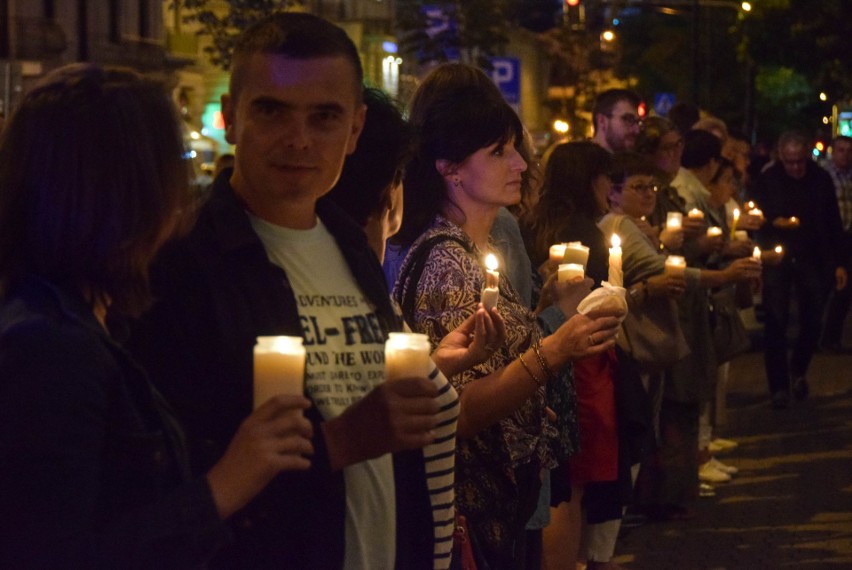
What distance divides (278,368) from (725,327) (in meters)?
7.71

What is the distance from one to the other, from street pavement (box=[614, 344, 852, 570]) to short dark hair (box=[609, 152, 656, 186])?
210 centimetres

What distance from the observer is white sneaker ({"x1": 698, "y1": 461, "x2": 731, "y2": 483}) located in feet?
34.6

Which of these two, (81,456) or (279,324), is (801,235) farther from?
(81,456)

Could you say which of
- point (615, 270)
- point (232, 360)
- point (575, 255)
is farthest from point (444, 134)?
point (232, 360)

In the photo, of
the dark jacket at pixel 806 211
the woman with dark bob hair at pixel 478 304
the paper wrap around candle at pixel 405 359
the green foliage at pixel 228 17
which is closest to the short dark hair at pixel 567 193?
the woman with dark bob hair at pixel 478 304

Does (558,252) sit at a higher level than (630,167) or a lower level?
lower

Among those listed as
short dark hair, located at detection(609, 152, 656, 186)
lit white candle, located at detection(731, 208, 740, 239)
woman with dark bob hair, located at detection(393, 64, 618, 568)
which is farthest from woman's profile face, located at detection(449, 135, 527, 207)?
lit white candle, located at detection(731, 208, 740, 239)

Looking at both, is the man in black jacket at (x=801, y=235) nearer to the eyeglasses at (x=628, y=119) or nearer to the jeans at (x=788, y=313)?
the jeans at (x=788, y=313)

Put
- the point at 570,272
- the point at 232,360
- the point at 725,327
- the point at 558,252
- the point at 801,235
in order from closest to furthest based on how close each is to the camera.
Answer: the point at 232,360, the point at 570,272, the point at 558,252, the point at 725,327, the point at 801,235

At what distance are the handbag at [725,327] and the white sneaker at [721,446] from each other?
1736 millimetres

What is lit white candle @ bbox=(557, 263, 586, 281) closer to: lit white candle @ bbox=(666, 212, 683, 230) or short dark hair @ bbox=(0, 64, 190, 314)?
short dark hair @ bbox=(0, 64, 190, 314)

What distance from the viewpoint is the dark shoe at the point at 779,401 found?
13648mm

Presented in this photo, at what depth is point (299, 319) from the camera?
3.15 meters

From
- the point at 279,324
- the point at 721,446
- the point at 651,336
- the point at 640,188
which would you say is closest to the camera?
the point at 279,324
